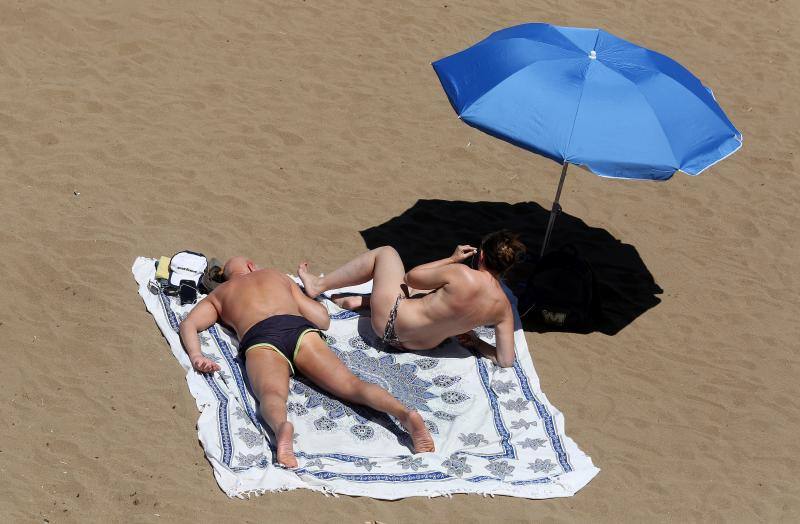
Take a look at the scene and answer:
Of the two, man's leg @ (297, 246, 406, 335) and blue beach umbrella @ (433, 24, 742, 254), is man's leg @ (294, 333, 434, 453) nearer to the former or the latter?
man's leg @ (297, 246, 406, 335)

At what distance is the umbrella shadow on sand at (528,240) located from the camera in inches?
312

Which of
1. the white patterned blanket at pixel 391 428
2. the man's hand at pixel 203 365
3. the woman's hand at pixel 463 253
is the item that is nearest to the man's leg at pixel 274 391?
the white patterned blanket at pixel 391 428

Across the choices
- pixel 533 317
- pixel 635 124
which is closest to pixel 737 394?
pixel 533 317

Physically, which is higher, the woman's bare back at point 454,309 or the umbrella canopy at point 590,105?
the umbrella canopy at point 590,105

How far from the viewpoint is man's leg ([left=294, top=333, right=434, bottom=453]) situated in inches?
235

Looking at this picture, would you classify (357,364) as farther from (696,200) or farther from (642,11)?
(642,11)

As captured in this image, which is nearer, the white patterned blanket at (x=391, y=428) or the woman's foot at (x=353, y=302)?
the white patterned blanket at (x=391, y=428)

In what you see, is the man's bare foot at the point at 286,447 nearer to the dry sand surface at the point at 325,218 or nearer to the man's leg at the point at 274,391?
the man's leg at the point at 274,391

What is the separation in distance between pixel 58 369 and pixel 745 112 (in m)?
7.64

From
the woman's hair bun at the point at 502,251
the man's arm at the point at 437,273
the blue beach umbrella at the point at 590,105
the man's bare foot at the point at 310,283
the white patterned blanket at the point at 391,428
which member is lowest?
the white patterned blanket at the point at 391,428

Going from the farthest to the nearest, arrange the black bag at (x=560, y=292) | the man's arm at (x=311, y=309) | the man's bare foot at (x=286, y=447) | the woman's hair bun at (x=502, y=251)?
the black bag at (x=560, y=292) < the man's arm at (x=311, y=309) < the woman's hair bun at (x=502, y=251) < the man's bare foot at (x=286, y=447)

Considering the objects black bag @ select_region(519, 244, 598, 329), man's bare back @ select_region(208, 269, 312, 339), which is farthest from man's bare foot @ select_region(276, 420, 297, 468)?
black bag @ select_region(519, 244, 598, 329)

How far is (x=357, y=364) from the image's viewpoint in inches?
263

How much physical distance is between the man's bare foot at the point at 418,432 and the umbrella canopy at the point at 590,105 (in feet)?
6.22
